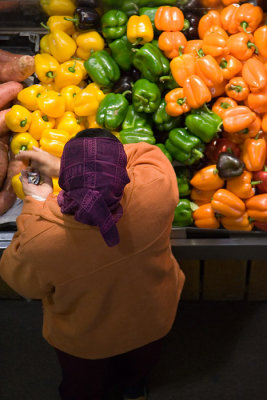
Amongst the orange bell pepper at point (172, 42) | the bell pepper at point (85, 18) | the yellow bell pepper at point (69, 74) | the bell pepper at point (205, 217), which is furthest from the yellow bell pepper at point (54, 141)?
the bell pepper at point (205, 217)

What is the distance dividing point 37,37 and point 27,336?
2083 millimetres

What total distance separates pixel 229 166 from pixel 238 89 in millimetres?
466

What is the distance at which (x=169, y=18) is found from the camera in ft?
8.79

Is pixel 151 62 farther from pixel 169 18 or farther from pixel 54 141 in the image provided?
pixel 54 141

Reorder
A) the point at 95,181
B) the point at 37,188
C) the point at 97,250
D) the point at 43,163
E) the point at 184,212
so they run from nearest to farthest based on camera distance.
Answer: the point at 95,181, the point at 97,250, the point at 37,188, the point at 43,163, the point at 184,212

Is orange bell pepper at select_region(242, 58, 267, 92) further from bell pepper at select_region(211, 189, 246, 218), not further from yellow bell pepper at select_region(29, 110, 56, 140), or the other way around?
yellow bell pepper at select_region(29, 110, 56, 140)

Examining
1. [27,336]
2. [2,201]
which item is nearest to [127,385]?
[27,336]

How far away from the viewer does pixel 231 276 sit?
2.98 metres

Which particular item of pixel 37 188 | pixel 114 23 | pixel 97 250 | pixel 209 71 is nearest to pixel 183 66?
pixel 209 71

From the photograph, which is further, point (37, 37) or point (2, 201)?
point (37, 37)

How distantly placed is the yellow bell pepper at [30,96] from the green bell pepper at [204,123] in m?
0.97

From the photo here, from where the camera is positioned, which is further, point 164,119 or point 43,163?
point 164,119

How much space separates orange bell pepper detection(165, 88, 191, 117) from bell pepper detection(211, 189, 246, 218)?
0.54m

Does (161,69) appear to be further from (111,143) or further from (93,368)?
(93,368)
